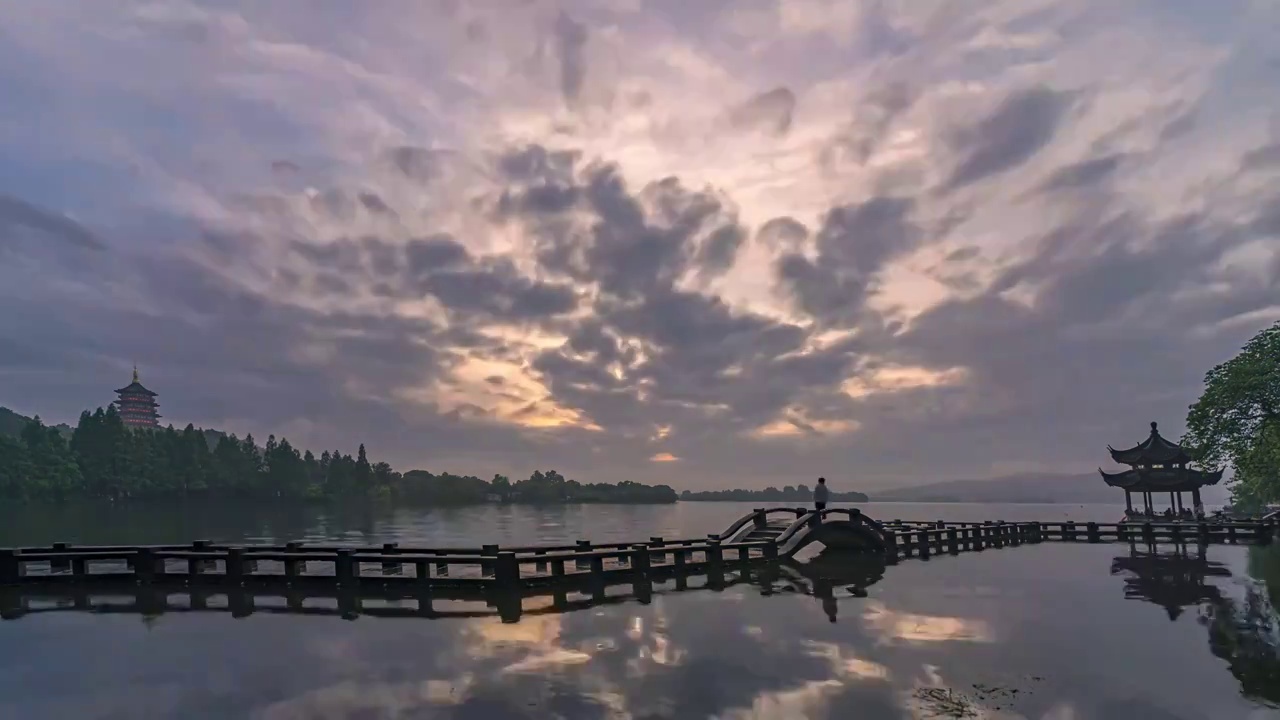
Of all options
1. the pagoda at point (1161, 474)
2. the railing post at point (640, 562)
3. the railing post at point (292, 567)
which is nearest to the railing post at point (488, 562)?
the railing post at point (640, 562)

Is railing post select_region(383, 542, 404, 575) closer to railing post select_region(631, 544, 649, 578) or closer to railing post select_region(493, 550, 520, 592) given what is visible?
railing post select_region(493, 550, 520, 592)

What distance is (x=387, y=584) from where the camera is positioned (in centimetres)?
1850

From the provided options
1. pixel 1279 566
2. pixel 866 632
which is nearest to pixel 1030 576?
pixel 1279 566

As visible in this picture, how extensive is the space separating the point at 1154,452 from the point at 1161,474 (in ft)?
5.07

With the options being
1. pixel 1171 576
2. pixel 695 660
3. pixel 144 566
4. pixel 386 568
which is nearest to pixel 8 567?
pixel 144 566

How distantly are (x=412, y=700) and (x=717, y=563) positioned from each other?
14.5 meters

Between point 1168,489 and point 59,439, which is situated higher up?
point 59,439

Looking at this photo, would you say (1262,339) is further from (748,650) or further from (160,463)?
(160,463)

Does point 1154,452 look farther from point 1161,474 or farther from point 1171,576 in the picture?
point 1171,576

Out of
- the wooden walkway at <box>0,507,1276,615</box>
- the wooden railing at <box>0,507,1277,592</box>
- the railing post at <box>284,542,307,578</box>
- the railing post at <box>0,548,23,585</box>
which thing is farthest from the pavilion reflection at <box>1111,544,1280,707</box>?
the railing post at <box>0,548,23,585</box>

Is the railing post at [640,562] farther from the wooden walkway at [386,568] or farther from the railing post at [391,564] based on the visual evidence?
the railing post at [391,564]

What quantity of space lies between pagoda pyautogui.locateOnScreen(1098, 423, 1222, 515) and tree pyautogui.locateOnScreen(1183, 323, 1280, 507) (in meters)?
7.53

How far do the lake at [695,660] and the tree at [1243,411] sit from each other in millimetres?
22218

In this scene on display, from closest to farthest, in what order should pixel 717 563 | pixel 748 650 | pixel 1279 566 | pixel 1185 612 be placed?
pixel 748 650 < pixel 1185 612 < pixel 717 563 < pixel 1279 566
